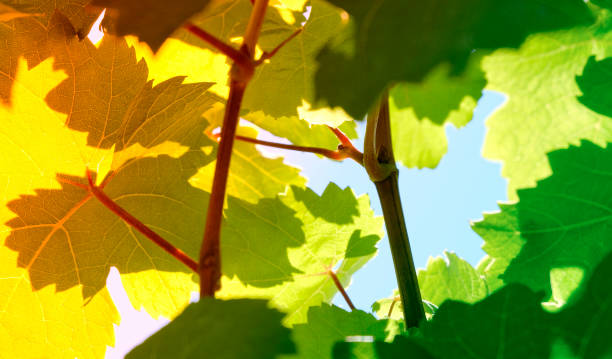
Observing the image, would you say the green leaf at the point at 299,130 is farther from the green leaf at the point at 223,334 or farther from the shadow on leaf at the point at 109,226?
the green leaf at the point at 223,334

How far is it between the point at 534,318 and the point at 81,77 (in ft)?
1.76

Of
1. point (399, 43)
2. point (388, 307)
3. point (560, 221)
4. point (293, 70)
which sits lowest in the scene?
point (388, 307)

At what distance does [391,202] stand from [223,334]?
11.5 inches

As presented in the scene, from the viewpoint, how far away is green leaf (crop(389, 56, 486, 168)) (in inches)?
15.2

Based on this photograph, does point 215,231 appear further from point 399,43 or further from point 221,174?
point 399,43

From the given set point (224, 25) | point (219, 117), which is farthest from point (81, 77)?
point (219, 117)

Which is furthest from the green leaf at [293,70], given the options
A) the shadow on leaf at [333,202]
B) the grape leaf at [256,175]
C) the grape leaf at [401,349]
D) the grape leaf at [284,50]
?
the grape leaf at [401,349]

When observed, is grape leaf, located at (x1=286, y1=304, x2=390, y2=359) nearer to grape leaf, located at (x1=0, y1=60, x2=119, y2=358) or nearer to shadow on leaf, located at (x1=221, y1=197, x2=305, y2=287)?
shadow on leaf, located at (x1=221, y1=197, x2=305, y2=287)

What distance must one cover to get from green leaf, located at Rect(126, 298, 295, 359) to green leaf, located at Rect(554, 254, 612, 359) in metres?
0.21

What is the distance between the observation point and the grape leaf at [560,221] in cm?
62

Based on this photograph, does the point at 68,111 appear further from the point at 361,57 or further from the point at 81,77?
the point at 361,57

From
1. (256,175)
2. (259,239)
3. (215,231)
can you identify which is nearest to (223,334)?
(215,231)

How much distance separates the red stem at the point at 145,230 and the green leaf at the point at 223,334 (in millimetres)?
73

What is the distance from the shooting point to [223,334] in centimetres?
33
